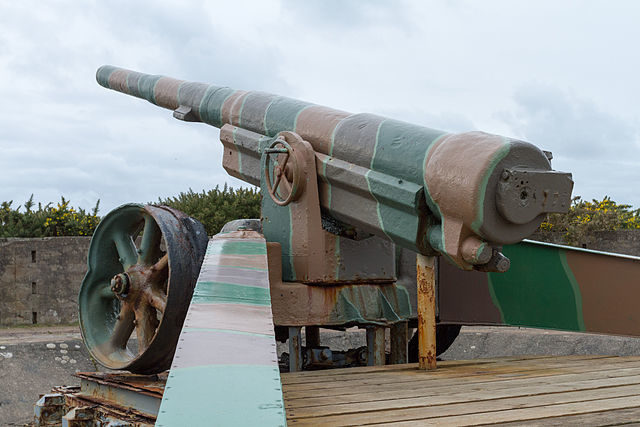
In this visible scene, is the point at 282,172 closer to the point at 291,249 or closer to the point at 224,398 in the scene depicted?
the point at 291,249

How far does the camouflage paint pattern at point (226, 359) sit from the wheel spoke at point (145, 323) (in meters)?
1.56

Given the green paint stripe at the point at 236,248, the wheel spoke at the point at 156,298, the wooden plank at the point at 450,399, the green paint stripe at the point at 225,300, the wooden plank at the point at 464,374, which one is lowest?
the wooden plank at the point at 450,399

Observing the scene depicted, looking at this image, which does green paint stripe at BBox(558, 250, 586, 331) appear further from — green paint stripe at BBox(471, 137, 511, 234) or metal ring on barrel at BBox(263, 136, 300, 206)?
metal ring on barrel at BBox(263, 136, 300, 206)

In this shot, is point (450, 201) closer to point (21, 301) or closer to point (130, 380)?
point (130, 380)

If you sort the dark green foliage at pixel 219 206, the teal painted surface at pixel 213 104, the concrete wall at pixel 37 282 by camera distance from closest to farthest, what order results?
the teal painted surface at pixel 213 104 < the concrete wall at pixel 37 282 < the dark green foliage at pixel 219 206

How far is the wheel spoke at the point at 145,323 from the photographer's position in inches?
182

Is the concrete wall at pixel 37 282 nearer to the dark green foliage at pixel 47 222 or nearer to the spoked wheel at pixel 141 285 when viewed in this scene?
the dark green foliage at pixel 47 222

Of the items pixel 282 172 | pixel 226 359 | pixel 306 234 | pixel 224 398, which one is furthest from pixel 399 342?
pixel 224 398

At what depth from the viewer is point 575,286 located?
4383 mm

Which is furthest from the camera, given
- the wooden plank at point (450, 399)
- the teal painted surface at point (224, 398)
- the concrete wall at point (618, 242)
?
the concrete wall at point (618, 242)

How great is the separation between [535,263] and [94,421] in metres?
2.65

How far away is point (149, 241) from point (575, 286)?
2444mm

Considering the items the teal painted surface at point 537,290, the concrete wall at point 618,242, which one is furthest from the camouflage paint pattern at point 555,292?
the concrete wall at point 618,242

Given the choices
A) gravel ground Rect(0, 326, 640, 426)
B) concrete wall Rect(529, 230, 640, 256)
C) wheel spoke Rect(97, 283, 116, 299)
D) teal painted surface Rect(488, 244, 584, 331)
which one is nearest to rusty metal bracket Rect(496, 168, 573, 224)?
teal painted surface Rect(488, 244, 584, 331)
